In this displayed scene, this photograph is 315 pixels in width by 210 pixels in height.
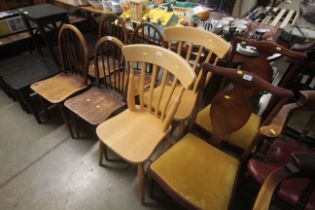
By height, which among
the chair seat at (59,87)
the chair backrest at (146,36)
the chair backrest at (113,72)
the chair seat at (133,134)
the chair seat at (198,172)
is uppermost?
the chair backrest at (146,36)

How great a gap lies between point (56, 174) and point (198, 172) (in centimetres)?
115

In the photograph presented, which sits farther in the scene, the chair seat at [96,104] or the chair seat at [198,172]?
the chair seat at [96,104]

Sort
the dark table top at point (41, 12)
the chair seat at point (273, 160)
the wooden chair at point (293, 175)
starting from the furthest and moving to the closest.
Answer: the dark table top at point (41, 12)
the chair seat at point (273, 160)
the wooden chair at point (293, 175)

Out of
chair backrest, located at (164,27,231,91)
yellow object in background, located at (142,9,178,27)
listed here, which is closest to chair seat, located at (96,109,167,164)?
chair backrest, located at (164,27,231,91)

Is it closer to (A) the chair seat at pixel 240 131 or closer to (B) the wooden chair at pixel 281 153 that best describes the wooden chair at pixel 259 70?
(A) the chair seat at pixel 240 131

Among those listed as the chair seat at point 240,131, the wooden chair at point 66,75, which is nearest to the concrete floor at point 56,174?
the wooden chair at point 66,75

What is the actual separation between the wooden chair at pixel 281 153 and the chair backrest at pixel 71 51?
1333 millimetres

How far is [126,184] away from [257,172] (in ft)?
3.05

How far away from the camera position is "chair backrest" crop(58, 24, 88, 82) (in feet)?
4.96

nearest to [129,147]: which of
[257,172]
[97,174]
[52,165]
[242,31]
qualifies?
[97,174]

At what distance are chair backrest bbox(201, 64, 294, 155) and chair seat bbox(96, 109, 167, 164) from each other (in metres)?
0.35

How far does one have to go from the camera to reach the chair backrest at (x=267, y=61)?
1110mm

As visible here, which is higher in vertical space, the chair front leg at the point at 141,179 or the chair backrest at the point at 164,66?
the chair backrest at the point at 164,66

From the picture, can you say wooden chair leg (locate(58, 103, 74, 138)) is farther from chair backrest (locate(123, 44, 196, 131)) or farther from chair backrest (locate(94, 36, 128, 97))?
chair backrest (locate(123, 44, 196, 131))
